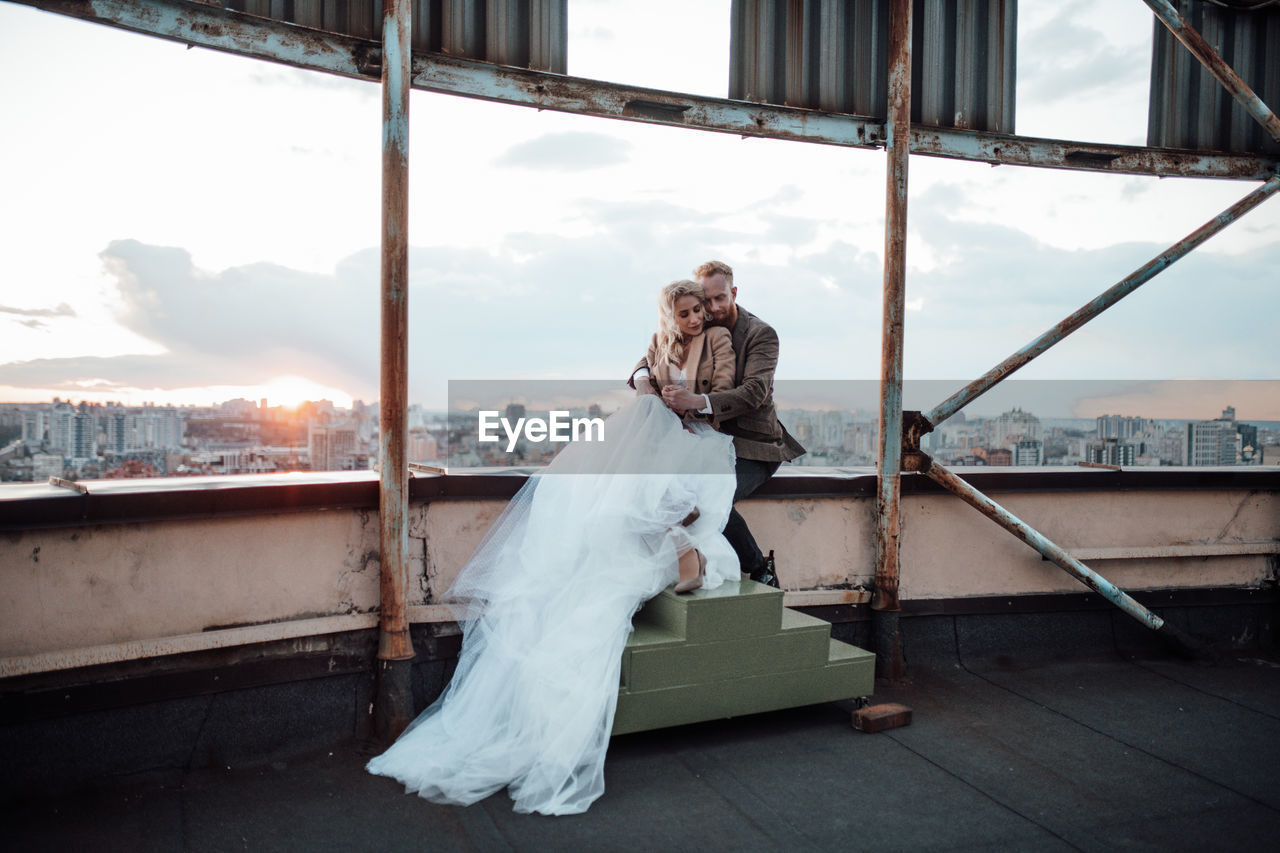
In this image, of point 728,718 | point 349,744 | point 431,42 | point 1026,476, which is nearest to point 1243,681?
point 1026,476

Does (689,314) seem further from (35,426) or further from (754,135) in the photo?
(35,426)

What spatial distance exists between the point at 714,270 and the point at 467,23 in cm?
159

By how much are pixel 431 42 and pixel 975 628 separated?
4084 mm

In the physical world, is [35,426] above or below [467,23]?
below

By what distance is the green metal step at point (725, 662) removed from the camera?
10.9 feet

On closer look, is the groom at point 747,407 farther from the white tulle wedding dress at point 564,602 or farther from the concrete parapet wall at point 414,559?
the concrete parapet wall at point 414,559

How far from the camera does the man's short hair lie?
418cm

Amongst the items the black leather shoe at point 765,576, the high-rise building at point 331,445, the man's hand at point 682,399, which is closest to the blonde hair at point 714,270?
the man's hand at point 682,399

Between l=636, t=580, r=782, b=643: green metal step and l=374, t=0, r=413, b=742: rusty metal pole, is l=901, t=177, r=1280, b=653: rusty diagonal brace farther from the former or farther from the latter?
l=374, t=0, r=413, b=742: rusty metal pole

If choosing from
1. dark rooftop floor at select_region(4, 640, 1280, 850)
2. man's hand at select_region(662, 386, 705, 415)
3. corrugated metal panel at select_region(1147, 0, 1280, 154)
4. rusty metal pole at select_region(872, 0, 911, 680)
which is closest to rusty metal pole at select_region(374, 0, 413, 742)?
dark rooftop floor at select_region(4, 640, 1280, 850)

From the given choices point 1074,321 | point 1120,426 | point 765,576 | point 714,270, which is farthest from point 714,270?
point 1120,426

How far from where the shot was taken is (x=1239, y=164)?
5.15m

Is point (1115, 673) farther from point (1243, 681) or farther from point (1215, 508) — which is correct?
point (1215, 508)

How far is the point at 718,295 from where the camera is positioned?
415 cm
